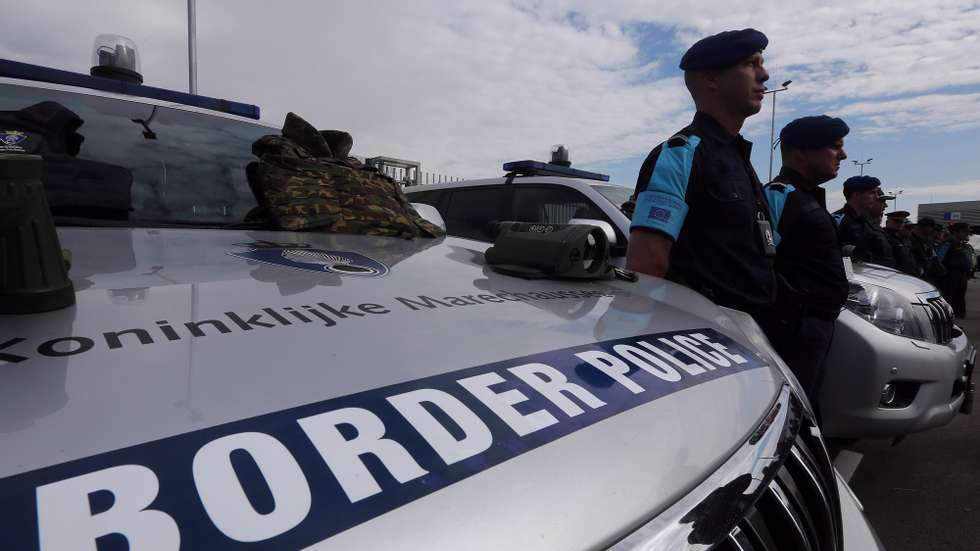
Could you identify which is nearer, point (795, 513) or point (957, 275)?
point (795, 513)

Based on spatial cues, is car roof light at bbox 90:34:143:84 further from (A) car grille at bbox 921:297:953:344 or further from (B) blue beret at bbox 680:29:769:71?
(A) car grille at bbox 921:297:953:344

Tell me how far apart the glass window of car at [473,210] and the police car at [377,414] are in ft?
11.9

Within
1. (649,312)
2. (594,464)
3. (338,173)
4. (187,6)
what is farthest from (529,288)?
(187,6)

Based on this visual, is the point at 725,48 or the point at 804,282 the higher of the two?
the point at 725,48

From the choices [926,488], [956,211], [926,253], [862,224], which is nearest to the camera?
[926,488]

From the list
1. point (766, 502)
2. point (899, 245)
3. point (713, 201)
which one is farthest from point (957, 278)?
point (766, 502)

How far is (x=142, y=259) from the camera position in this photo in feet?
3.75

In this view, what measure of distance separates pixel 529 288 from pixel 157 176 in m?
1.31

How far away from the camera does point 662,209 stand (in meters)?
1.95

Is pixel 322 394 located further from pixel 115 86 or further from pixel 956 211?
pixel 956 211

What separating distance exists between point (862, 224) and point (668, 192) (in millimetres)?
4467

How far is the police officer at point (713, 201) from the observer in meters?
1.97

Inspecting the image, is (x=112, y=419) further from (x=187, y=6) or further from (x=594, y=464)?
(x=187, y=6)

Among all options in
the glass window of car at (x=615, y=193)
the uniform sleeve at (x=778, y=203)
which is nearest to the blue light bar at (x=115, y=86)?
the uniform sleeve at (x=778, y=203)
